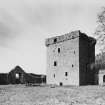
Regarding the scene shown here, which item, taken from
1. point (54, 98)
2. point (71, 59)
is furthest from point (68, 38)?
point (54, 98)

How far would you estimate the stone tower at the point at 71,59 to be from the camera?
39062 millimetres

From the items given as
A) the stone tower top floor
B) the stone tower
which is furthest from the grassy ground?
the stone tower top floor

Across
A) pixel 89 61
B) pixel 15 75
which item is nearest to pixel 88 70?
pixel 89 61

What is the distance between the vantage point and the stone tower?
128 ft

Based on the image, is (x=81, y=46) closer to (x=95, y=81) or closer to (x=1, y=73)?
(x=95, y=81)

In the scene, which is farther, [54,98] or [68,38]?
[68,38]

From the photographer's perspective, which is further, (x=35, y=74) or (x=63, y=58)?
(x=35, y=74)

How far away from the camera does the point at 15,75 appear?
50.9 metres

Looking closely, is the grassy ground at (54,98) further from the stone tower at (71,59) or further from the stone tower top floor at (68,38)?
the stone tower top floor at (68,38)

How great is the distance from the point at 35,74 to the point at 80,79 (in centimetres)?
2148

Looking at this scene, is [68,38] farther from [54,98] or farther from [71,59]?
[54,98]

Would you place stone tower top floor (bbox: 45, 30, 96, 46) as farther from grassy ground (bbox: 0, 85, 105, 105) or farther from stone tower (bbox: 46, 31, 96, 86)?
grassy ground (bbox: 0, 85, 105, 105)

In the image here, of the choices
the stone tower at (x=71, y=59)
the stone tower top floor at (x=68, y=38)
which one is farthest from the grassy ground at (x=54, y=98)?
the stone tower top floor at (x=68, y=38)

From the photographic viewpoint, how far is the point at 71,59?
40.0 metres
